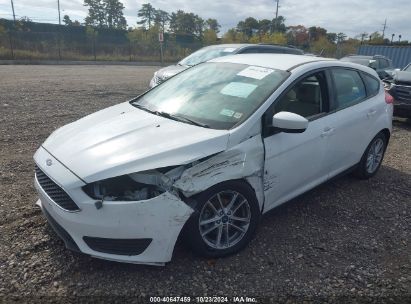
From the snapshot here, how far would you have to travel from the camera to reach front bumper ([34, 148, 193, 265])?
250 centimetres

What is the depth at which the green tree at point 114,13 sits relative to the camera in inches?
2969

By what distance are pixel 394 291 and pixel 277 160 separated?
1363 millimetres

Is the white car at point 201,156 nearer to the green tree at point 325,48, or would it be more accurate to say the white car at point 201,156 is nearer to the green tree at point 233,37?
the green tree at point 325,48

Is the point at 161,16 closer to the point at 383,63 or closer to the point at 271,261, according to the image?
the point at 383,63

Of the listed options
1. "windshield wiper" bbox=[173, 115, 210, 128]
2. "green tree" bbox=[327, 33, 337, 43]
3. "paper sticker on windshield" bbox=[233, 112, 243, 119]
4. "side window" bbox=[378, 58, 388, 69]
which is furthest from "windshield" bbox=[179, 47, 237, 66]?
"green tree" bbox=[327, 33, 337, 43]

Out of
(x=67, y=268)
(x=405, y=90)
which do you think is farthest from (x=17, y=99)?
(x=405, y=90)

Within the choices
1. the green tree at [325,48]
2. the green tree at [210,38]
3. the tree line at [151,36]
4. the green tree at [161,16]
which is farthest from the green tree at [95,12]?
the green tree at [325,48]

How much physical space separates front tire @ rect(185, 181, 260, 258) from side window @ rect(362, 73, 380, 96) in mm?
2545

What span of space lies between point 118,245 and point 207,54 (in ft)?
26.2

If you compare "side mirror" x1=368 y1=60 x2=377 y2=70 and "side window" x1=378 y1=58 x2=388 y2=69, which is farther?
"side window" x1=378 y1=58 x2=388 y2=69

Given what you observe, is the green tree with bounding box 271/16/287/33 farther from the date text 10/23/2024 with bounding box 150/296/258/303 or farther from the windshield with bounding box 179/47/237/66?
the date text 10/23/2024 with bounding box 150/296/258/303

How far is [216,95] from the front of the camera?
3.49 metres

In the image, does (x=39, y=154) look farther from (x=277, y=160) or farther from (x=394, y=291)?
(x=394, y=291)

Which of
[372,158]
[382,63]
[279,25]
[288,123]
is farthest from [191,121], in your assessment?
[279,25]
